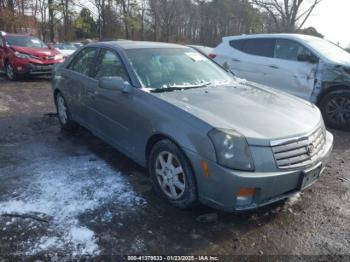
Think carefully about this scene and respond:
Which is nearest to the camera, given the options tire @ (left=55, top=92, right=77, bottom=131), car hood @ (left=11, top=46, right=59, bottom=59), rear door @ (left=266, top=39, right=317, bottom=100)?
tire @ (left=55, top=92, right=77, bottom=131)

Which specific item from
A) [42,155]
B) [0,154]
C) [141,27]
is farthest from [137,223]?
[141,27]

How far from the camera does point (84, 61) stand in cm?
480

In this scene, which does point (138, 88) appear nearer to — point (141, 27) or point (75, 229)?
point (75, 229)

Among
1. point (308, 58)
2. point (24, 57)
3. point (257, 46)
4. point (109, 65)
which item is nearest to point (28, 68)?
point (24, 57)

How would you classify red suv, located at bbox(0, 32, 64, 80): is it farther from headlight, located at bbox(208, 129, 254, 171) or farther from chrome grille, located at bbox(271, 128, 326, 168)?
chrome grille, located at bbox(271, 128, 326, 168)

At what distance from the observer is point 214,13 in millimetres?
41875

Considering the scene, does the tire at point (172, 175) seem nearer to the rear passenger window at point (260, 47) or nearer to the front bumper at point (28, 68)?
the rear passenger window at point (260, 47)

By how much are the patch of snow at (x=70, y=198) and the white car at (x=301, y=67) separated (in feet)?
14.3

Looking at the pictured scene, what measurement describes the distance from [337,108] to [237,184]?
441 centimetres

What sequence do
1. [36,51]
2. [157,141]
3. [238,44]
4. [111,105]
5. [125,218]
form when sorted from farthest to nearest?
1. [36,51]
2. [238,44]
3. [111,105]
4. [157,141]
5. [125,218]

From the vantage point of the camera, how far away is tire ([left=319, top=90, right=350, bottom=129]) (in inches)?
235

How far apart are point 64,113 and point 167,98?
279 cm

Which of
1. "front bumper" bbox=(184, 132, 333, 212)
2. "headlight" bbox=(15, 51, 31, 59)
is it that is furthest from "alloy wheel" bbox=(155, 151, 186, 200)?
"headlight" bbox=(15, 51, 31, 59)

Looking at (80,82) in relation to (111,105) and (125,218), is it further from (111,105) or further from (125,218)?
(125,218)
